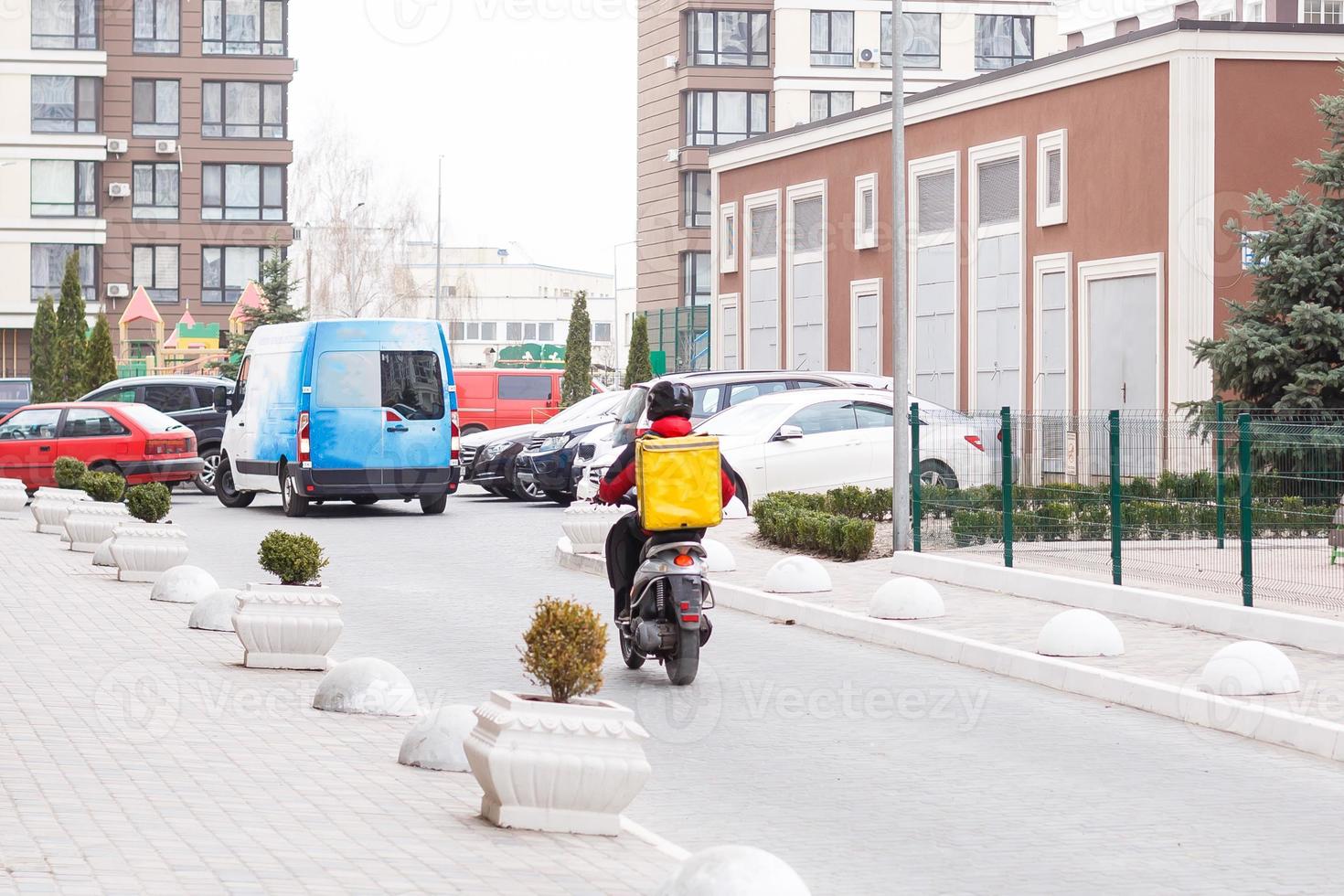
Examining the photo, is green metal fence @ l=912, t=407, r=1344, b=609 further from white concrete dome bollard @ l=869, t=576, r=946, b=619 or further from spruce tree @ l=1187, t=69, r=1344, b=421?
spruce tree @ l=1187, t=69, r=1344, b=421

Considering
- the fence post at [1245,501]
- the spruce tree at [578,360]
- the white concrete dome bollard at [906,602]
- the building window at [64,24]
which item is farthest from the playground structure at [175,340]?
the fence post at [1245,501]

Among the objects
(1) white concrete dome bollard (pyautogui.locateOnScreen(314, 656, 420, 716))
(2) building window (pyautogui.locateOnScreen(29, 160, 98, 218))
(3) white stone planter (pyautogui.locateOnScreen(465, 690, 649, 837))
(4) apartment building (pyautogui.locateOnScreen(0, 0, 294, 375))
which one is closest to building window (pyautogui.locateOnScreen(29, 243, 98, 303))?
(4) apartment building (pyautogui.locateOnScreen(0, 0, 294, 375))

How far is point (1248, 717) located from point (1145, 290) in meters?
19.4

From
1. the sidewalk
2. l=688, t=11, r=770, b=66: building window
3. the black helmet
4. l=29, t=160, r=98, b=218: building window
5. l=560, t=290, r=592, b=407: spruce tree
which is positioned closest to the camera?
the sidewalk

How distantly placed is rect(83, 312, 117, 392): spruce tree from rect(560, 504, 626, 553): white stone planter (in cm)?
2713

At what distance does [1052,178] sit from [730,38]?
36063 millimetres

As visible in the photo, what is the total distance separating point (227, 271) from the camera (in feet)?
217

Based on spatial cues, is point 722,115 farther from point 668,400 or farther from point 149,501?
point 668,400

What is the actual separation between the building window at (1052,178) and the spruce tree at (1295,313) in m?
8.26

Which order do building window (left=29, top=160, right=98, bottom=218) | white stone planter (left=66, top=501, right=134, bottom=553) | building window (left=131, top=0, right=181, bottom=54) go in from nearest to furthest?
white stone planter (left=66, top=501, right=134, bottom=553), building window (left=29, top=160, right=98, bottom=218), building window (left=131, top=0, right=181, bottom=54)

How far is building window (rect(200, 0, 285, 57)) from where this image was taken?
65000mm

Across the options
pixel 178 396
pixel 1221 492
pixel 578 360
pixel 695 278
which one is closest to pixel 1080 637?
pixel 1221 492

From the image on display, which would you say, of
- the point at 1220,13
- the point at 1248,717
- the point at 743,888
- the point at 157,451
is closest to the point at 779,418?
the point at 157,451

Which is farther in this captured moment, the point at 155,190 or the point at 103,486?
the point at 155,190
